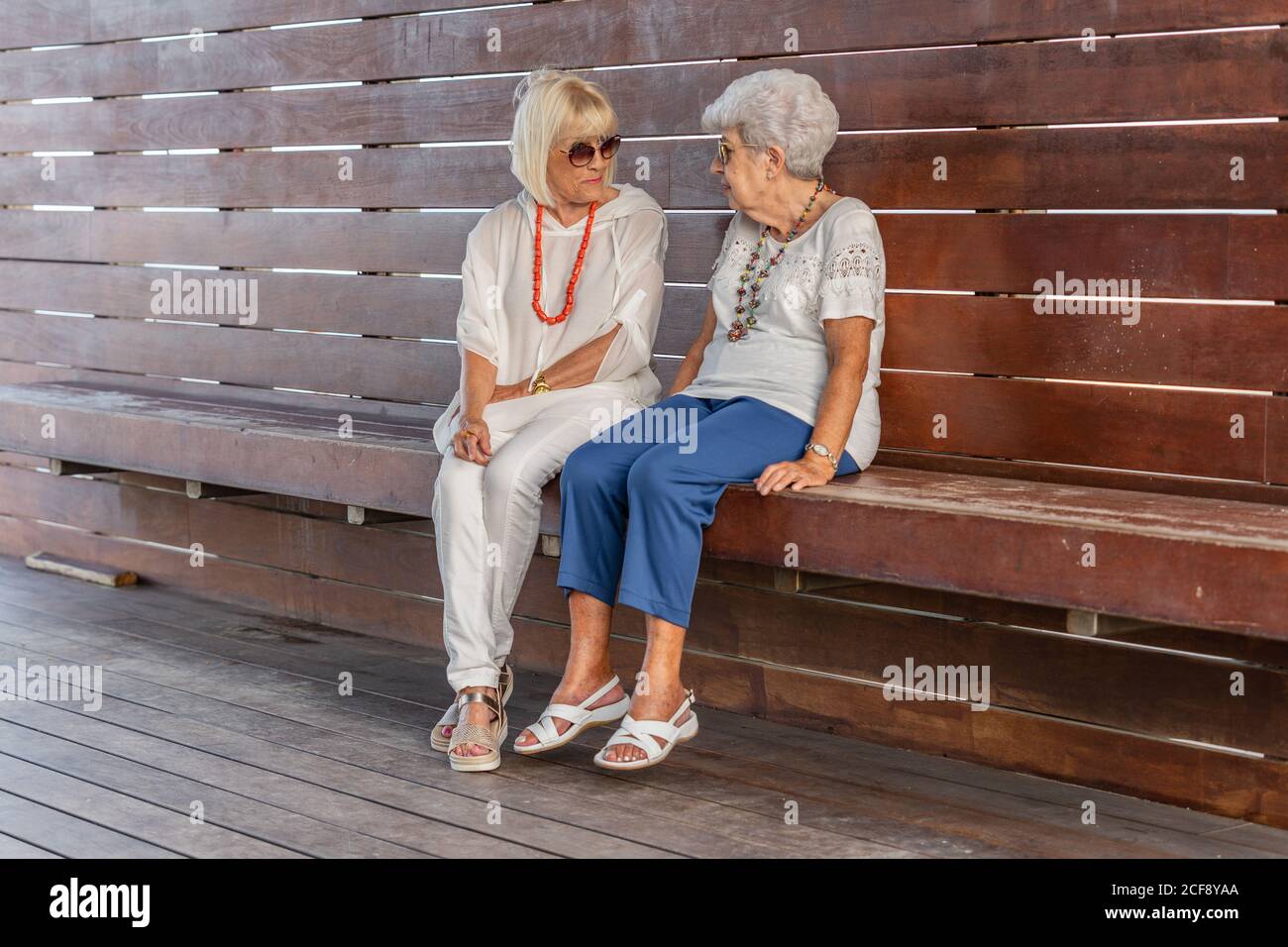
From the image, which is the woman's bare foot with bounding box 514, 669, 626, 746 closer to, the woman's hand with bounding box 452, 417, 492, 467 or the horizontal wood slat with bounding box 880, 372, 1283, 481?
the woman's hand with bounding box 452, 417, 492, 467

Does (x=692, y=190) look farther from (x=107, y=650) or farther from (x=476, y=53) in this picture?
(x=107, y=650)

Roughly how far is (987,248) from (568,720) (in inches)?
49.5

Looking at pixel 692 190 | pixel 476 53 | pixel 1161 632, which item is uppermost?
pixel 476 53

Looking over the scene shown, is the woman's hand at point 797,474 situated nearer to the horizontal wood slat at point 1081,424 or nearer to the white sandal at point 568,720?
the horizontal wood slat at point 1081,424

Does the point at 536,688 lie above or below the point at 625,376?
below

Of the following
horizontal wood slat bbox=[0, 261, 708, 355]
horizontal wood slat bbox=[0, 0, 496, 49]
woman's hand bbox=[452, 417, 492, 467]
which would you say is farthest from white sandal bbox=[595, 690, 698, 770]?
horizontal wood slat bbox=[0, 0, 496, 49]

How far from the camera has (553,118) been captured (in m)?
3.35

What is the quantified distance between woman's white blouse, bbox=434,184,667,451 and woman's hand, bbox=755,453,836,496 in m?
0.52

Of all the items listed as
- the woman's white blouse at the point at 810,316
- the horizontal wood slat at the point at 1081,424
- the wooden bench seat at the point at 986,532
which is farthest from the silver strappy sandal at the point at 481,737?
the horizontal wood slat at the point at 1081,424

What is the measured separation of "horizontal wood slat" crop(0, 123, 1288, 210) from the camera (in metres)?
2.88

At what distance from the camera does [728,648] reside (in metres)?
3.60

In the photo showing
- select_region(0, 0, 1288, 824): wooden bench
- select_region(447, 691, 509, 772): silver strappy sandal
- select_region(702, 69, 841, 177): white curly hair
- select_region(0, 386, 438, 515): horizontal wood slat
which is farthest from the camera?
select_region(0, 386, 438, 515): horizontal wood slat
